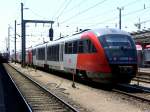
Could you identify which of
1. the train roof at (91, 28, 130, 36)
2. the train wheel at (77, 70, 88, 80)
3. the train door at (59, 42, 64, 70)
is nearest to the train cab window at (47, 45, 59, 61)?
the train door at (59, 42, 64, 70)

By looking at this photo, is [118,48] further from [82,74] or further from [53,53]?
[53,53]

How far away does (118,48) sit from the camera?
19781 millimetres

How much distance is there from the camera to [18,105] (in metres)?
14.6

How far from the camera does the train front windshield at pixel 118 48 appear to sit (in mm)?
19531

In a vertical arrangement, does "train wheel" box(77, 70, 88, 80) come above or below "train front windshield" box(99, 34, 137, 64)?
below

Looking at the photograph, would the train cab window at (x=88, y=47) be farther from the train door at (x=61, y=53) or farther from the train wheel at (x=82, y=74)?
the train door at (x=61, y=53)

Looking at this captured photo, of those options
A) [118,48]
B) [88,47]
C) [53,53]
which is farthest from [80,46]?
[53,53]

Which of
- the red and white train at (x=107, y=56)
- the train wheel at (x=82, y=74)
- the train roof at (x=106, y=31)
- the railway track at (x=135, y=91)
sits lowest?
the railway track at (x=135, y=91)

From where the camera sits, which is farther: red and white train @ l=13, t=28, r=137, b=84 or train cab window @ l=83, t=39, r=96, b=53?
train cab window @ l=83, t=39, r=96, b=53

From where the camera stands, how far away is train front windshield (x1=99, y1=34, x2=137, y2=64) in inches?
769

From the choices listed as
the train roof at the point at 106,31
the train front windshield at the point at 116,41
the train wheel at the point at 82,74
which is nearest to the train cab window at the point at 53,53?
the train wheel at the point at 82,74

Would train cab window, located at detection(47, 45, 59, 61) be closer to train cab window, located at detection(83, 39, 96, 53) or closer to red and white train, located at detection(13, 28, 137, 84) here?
red and white train, located at detection(13, 28, 137, 84)

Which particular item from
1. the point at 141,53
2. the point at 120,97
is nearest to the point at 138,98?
the point at 120,97

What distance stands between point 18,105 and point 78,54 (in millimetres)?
9101
